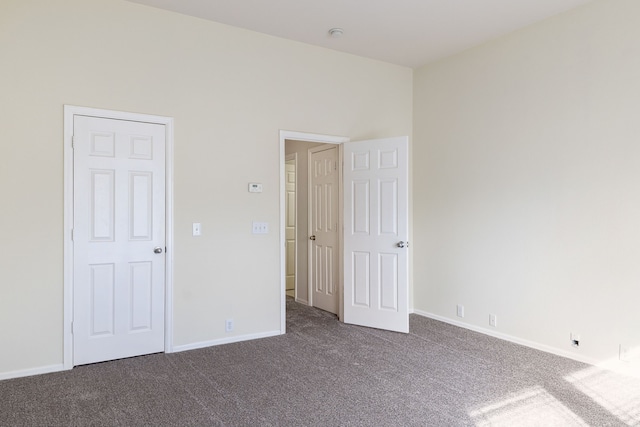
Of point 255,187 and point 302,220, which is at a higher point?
point 255,187

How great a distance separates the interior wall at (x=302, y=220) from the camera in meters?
5.83

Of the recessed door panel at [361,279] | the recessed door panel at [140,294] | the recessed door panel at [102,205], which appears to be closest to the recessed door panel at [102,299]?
the recessed door panel at [140,294]

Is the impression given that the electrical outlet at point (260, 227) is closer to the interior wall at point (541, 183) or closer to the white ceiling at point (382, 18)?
the white ceiling at point (382, 18)

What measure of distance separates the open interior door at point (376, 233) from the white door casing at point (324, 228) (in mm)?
372

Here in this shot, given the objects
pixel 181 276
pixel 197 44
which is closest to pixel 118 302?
pixel 181 276

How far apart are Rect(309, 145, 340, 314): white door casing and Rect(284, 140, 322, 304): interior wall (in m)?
0.14

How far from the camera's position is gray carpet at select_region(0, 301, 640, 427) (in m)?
2.60

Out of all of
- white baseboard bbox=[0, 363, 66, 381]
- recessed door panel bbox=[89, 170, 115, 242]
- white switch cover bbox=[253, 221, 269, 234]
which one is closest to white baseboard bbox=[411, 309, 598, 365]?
white switch cover bbox=[253, 221, 269, 234]

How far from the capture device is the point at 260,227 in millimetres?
4301

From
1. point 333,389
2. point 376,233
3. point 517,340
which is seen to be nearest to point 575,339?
point 517,340

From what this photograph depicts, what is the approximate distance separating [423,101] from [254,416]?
13.6 feet

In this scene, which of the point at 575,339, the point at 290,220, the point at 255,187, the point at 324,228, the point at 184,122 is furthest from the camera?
the point at 290,220

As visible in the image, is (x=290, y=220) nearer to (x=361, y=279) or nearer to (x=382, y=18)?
(x=361, y=279)

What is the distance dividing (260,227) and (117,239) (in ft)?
4.40
